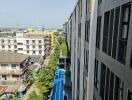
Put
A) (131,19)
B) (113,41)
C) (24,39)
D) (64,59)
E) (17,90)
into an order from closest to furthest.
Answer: (131,19)
(113,41)
(17,90)
(64,59)
(24,39)

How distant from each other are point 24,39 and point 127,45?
78206mm

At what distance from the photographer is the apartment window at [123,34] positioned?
22.4ft

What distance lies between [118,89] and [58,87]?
1270 inches

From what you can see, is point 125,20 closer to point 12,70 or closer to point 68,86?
point 68,86

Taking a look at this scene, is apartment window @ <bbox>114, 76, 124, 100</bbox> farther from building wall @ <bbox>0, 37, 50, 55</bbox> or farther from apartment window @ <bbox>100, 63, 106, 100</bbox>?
building wall @ <bbox>0, 37, 50, 55</bbox>

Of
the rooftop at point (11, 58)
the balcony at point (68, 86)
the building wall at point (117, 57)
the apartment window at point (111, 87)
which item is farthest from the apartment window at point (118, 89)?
the rooftop at point (11, 58)

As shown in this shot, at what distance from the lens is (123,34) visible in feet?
23.4

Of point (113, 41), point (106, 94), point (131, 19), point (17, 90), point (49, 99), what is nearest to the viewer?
point (131, 19)

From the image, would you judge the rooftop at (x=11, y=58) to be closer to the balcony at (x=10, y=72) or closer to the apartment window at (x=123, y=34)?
the balcony at (x=10, y=72)

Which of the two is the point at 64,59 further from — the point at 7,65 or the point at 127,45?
the point at 127,45

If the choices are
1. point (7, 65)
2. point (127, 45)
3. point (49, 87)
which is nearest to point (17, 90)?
point (7, 65)

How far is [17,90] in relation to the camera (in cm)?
4572

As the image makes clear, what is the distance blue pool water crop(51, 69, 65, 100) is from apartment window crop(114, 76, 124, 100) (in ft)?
89.8

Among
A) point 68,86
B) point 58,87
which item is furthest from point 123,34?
point 58,87
